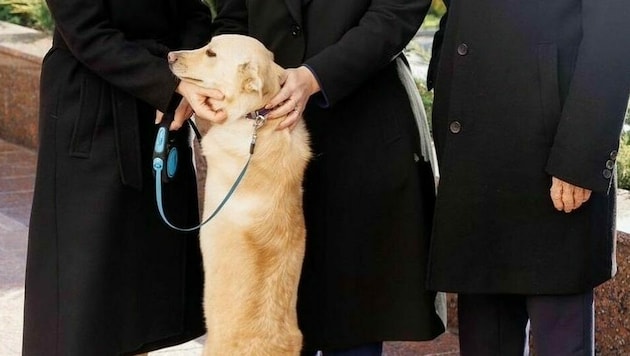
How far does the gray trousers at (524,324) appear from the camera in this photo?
3.85m

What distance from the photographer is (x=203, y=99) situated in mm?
3754

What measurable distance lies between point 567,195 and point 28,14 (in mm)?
7592

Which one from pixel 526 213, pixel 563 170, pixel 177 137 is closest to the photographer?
pixel 563 170

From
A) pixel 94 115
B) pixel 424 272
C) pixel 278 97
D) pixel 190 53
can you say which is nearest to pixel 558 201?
pixel 424 272

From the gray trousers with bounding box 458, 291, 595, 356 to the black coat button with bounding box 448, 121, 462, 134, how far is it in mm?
563

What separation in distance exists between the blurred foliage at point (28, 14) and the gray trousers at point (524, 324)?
20.6 ft

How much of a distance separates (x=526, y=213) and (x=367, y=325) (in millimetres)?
711

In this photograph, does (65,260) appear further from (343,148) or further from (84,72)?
(343,148)

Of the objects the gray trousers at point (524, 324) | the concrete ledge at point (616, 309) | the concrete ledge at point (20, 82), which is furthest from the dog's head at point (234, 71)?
the concrete ledge at point (20, 82)

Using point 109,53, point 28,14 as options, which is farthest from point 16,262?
point 28,14

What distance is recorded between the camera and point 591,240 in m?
3.79

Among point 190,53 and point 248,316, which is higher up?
point 190,53

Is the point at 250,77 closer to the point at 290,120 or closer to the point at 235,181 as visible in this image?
the point at 290,120

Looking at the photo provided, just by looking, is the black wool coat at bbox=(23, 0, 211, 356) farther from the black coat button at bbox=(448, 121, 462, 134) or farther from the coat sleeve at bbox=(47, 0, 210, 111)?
the black coat button at bbox=(448, 121, 462, 134)
